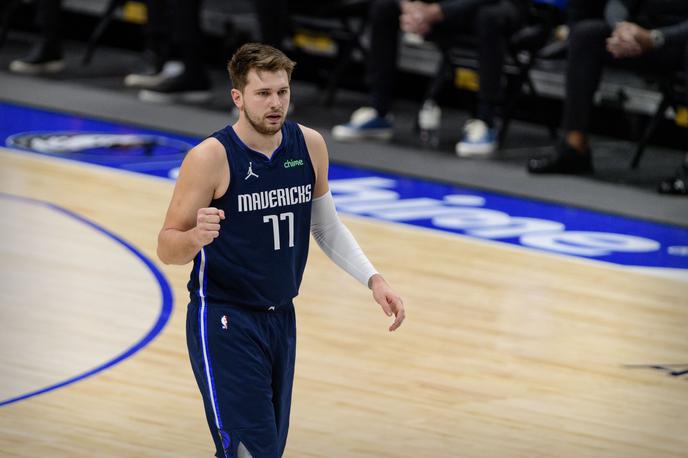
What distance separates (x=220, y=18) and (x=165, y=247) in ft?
24.7

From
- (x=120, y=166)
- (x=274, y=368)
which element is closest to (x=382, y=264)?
(x=120, y=166)

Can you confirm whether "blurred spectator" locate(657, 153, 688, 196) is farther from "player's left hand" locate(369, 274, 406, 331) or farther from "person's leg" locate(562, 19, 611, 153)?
"player's left hand" locate(369, 274, 406, 331)

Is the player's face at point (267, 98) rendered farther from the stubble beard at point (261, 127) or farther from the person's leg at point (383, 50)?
the person's leg at point (383, 50)

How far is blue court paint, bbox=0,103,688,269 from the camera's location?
7.22 meters

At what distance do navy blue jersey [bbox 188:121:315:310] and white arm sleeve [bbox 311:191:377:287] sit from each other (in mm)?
141

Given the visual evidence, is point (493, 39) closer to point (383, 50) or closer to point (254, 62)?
point (383, 50)

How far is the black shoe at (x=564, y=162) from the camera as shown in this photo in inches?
331

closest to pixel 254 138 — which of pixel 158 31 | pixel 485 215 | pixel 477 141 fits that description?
pixel 485 215

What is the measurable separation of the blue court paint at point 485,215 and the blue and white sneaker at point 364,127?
0.62 m

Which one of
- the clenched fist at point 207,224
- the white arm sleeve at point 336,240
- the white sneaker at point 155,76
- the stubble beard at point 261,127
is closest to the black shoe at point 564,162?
the white sneaker at point 155,76

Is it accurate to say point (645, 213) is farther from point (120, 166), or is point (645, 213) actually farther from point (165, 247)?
point (165, 247)

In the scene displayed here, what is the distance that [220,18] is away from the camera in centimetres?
1102

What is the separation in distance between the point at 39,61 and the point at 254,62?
7506mm

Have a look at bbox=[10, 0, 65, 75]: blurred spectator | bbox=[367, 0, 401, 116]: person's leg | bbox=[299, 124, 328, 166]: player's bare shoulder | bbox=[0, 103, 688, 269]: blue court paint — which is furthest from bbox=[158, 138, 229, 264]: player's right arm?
bbox=[10, 0, 65, 75]: blurred spectator
